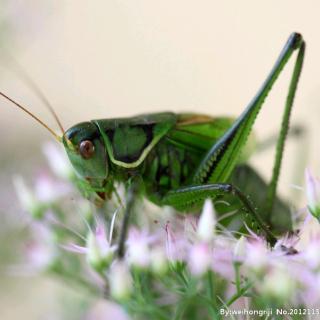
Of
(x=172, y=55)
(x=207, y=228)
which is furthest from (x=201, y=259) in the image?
(x=172, y=55)

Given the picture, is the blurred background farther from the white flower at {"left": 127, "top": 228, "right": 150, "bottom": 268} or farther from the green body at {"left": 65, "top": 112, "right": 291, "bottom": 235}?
the white flower at {"left": 127, "top": 228, "right": 150, "bottom": 268}

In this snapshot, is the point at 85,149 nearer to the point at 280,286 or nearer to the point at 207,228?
the point at 207,228

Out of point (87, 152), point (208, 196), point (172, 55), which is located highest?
point (87, 152)

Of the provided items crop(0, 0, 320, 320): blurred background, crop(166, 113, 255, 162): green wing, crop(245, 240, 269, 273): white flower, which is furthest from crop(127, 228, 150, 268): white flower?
crop(0, 0, 320, 320): blurred background

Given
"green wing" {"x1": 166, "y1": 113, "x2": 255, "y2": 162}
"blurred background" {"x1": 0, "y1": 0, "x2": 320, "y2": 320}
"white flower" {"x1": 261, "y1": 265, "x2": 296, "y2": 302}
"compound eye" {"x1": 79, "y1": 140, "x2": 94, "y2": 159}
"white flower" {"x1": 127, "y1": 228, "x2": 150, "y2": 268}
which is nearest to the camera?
"white flower" {"x1": 261, "y1": 265, "x2": 296, "y2": 302}

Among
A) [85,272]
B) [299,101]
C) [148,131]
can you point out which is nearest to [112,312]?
[85,272]

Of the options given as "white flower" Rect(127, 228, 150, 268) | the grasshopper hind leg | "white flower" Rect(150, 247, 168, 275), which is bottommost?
the grasshopper hind leg
